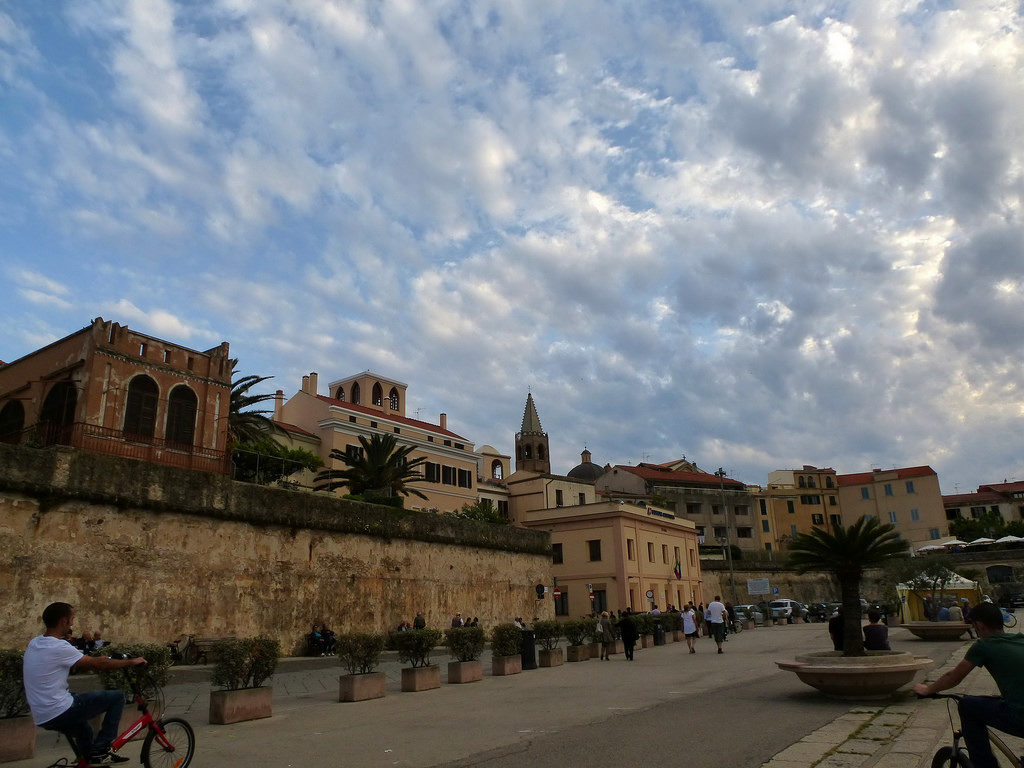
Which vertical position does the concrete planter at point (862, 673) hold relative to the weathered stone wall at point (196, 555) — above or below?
below

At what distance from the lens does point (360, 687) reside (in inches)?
505

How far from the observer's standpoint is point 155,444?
21.2m

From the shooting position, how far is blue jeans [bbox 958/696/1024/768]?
14.8 ft

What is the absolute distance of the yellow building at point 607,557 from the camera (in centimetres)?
4184

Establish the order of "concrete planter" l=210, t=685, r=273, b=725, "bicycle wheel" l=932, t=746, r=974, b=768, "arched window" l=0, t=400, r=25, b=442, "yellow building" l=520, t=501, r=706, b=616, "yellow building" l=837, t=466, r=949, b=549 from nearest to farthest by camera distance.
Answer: "bicycle wheel" l=932, t=746, r=974, b=768, "concrete planter" l=210, t=685, r=273, b=725, "arched window" l=0, t=400, r=25, b=442, "yellow building" l=520, t=501, r=706, b=616, "yellow building" l=837, t=466, r=949, b=549

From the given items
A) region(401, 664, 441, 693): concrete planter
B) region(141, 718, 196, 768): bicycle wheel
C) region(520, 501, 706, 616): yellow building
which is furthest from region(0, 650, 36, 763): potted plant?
region(520, 501, 706, 616): yellow building

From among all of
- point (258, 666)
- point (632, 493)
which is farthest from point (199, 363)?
point (632, 493)

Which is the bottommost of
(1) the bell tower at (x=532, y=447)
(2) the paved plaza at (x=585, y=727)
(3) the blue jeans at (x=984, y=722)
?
(2) the paved plaza at (x=585, y=727)

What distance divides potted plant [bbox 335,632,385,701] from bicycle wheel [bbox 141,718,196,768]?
6087 millimetres

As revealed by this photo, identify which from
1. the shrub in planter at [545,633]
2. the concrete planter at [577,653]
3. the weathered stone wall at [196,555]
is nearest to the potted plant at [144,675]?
the weathered stone wall at [196,555]

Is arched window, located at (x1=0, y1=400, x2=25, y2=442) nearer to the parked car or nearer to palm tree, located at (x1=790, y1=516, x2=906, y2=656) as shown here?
palm tree, located at (x1=790, y1=516, x2=906, y2=656)

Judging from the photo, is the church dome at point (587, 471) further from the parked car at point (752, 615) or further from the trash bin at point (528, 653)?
the trash bin at point (528, 653)

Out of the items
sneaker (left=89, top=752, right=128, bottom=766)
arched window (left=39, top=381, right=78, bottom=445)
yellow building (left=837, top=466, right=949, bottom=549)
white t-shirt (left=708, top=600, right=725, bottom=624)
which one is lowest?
sneaker (left=89, top=752, right=128, bottom=766)

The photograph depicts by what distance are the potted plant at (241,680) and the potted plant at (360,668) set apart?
82.6 inches
